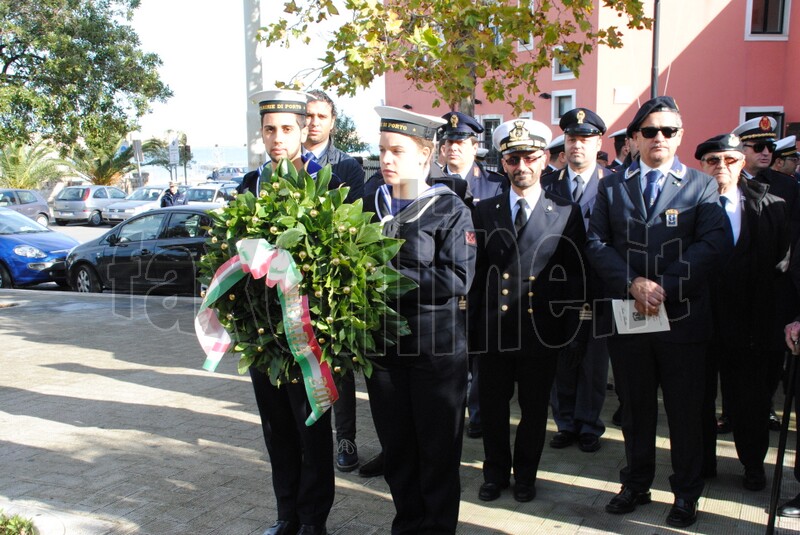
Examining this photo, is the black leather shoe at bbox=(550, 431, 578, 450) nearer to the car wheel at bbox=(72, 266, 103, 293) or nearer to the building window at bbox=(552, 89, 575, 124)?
the car wheel at bbox=(72, 266, 103, 293)

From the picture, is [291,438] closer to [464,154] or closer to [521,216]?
[521,216]

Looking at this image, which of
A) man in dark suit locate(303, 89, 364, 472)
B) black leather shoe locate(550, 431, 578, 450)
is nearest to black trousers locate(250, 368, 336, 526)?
man in dark suit locate(303, 89, 364, 472)

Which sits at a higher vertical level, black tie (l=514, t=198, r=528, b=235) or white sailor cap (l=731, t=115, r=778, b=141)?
white sailor cap (l=731, t=115, r=778, b=141)

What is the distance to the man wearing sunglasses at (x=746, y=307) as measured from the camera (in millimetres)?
4484

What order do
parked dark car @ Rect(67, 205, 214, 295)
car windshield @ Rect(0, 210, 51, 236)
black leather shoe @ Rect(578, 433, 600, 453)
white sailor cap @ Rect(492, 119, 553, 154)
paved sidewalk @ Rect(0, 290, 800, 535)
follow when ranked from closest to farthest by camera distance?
1. paved sidewalk @ Rect(0, 290, 800, 535)
2. white sailor cap @ Rect(492, 119, 553, 154)
3. black leather shoe @ Rect(578, 433, 600, 453)
4. parked dark car @ Rect(67, 205, 214, 295)
5. car windshield @ Rect(0, 210, 51, 236)

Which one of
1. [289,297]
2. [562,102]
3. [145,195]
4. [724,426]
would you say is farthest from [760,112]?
[145,195]

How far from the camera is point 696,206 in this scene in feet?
13.4

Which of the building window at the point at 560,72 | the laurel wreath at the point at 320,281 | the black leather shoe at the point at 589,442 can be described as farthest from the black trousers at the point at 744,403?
the building window at the point at 560,72

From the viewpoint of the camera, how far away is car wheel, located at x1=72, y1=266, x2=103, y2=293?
13.0 metres

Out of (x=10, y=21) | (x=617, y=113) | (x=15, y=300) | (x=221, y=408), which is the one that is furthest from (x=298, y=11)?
(x=617, y=113)

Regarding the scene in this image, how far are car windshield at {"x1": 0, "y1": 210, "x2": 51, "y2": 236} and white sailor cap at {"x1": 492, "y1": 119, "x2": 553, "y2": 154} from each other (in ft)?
42.5

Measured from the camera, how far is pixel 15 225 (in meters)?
15.0

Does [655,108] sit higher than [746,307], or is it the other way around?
[655,108]

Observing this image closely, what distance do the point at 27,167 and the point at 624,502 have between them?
3813 centimetres
